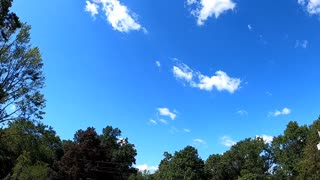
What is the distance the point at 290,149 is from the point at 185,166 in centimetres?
2267

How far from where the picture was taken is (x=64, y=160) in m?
61.0

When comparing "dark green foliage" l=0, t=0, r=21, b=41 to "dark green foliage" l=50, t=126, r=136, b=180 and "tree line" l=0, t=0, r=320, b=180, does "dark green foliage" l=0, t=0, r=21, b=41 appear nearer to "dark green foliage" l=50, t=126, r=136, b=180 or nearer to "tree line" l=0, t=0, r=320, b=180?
"tree line" l=0, t=0, r=320, b=180

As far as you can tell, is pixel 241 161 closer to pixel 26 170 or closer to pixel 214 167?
pixel 214 167

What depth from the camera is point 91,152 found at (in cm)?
6103

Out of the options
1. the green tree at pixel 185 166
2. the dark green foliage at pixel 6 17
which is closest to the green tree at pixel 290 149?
the green tree at pixel 185 166

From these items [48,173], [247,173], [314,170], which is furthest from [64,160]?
[247,173]

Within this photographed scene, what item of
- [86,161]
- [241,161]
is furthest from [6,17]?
[241,161]

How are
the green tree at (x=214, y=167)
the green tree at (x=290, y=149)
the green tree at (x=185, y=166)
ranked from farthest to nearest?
the green tree at (x=214, y=167) → the green tree at (x=185, y=166) → the green tree at (x=290, y=149)

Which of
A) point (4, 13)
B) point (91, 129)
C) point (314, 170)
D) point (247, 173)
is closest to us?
point (4, 13)

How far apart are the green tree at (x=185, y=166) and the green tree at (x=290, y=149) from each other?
17.2 meters

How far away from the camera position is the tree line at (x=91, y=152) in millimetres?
25891

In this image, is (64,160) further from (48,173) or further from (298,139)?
(298,139)

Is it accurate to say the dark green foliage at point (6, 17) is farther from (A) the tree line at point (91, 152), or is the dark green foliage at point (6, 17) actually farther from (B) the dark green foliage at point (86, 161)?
(B) the dark green foliage at point (86, 161)

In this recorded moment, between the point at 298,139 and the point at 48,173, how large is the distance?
1963 inches
